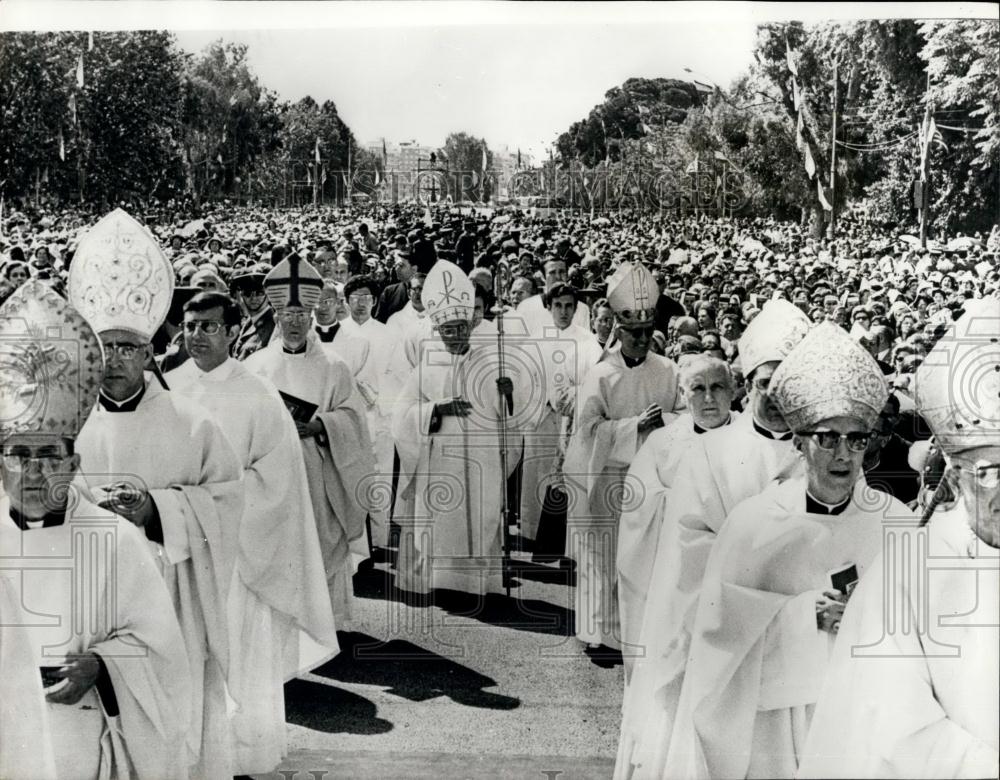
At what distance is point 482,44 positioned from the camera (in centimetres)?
557

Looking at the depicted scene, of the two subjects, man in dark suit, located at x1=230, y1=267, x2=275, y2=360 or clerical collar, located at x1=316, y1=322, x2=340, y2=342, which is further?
clerical collar, located at x1=316, y1=322, x2=340, y2=342

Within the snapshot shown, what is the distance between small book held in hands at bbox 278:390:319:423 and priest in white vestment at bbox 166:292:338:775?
0.23 ft

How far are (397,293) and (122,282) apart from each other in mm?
1244

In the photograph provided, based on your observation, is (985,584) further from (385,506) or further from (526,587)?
(385,506)

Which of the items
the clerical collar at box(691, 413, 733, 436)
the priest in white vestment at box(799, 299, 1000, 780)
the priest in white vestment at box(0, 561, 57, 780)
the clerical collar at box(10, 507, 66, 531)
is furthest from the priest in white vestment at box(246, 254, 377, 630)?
the priest in white vestment at box(799, 299, 1000, 780)

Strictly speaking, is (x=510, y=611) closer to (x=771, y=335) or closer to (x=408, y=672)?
(x=408, y=672)

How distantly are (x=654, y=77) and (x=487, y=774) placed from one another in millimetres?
3234

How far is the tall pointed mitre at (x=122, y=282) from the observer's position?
5.53 m

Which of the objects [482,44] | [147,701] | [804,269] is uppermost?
[482,44]

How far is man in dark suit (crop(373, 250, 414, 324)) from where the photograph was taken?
5883 millimetres

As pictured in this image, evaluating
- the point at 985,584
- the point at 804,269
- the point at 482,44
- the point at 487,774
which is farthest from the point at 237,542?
the point at 985,584

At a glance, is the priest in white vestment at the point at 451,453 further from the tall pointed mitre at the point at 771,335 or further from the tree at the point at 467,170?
the tall pointed mitre at the point at 771,335

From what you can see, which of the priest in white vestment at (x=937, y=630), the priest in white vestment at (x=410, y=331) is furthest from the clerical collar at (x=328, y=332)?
the priest in white vestment at (x=937, y=630)

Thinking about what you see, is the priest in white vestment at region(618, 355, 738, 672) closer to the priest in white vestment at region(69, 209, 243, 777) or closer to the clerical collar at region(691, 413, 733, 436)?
the clerical collar at region(691, 413, 733, 436)
